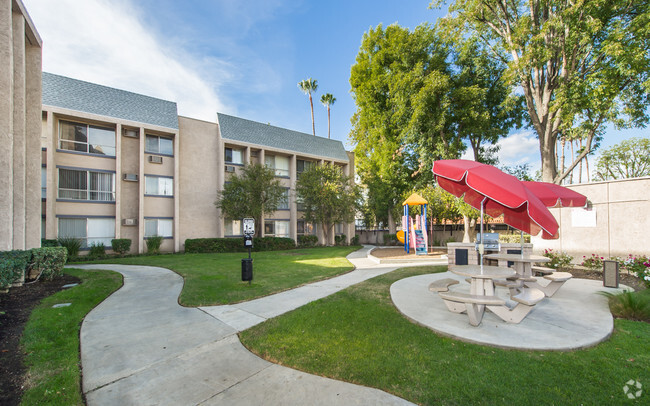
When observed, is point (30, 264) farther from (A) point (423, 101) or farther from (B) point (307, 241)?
(A) point (423, 101)

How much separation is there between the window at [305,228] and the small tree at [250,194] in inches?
213

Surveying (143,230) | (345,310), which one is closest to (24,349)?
(345,310)

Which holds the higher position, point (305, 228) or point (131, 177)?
point (131, 177)

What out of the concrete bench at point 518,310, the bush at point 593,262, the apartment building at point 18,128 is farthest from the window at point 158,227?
the bush at point 593,262

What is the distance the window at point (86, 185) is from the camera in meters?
15.6

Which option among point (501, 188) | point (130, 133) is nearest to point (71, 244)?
point (130, 133)

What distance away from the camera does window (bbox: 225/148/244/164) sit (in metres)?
21.5

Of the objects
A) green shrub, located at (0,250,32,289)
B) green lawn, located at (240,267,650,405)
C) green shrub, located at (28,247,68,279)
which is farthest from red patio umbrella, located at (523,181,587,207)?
green shrub, located at (28,247,68,279)

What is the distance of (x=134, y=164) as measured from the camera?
17.8 m

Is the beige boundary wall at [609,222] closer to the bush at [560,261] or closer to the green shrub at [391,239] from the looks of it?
the bush at [560,261]

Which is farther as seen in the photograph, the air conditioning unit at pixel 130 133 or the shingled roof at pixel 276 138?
the shingled roof at pixel 276 138

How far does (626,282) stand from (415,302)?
7440mm

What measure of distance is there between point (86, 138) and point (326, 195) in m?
16.1

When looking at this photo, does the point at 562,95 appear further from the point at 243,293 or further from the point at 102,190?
the point at 102,190
